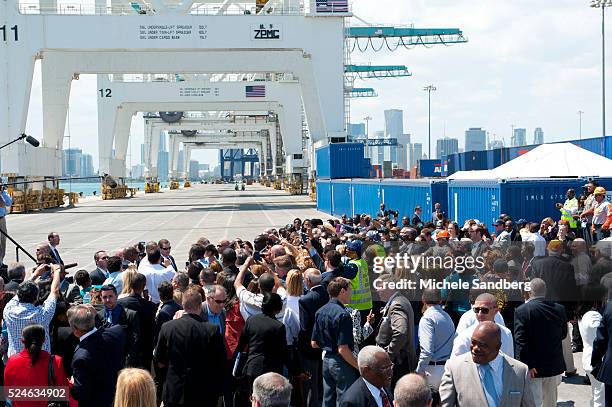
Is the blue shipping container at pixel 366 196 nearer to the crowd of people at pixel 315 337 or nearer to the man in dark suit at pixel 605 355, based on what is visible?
the crowd of people at pixel 315 337

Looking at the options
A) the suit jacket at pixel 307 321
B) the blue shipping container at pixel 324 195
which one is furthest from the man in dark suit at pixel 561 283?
the blue shipping container at pixel 324 195

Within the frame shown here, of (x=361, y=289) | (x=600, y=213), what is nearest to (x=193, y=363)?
(x=361, y=289)

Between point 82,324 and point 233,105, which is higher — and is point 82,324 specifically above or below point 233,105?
below

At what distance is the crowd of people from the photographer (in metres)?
4.61

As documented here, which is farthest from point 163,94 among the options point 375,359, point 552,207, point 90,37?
point 375,359

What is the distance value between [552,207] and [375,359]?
1386 centimetres

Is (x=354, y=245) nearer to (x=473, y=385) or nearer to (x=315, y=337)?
(x=315, y=337)

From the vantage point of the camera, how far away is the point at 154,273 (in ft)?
30.5

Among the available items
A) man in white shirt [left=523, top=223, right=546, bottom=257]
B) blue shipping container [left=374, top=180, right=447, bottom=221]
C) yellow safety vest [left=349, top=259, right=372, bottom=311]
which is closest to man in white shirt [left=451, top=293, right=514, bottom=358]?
yellow safety vest [left=349, top=259, right=372, bottom=311]

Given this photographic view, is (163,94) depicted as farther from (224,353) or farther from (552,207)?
(224,353)

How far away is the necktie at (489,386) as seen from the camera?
452 cm

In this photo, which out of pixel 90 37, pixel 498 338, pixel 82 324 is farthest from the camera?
pixel 90 37

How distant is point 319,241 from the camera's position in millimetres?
12414

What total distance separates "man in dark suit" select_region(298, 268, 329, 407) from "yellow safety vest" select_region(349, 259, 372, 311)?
1389mm
